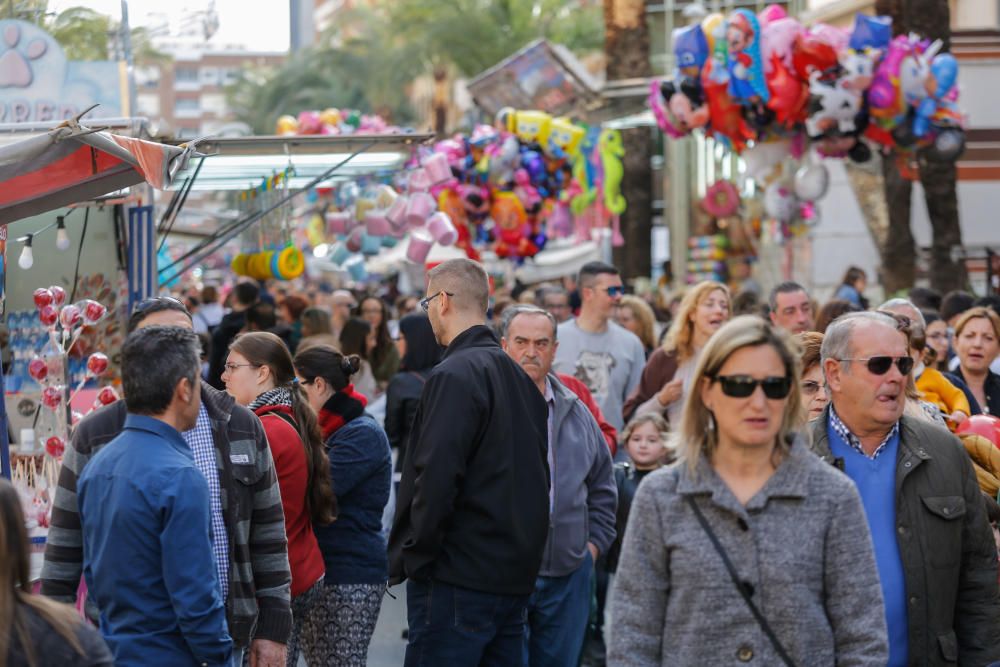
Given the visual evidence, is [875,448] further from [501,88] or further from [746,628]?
[501,88]

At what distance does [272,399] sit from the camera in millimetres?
5773

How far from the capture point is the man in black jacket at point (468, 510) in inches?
204

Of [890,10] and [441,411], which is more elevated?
[890,10]

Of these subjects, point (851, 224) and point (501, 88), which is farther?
point (851, 224)

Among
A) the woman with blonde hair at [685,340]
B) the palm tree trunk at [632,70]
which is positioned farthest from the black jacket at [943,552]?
the palm tree trunk at [632,70]

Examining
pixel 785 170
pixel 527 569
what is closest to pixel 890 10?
pixel 785 170

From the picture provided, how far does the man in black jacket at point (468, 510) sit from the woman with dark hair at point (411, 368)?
12.6 ft

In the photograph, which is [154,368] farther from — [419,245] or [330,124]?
[330,124]

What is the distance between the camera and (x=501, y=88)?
22.5 meters

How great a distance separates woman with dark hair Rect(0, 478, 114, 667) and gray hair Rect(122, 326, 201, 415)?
1129mm

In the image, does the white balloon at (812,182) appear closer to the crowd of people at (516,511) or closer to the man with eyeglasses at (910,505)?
the crowd of people at (516,511)

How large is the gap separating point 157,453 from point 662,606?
4.98ft

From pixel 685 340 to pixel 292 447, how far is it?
355 centimetres

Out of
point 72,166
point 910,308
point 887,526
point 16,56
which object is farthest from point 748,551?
point 16,56
